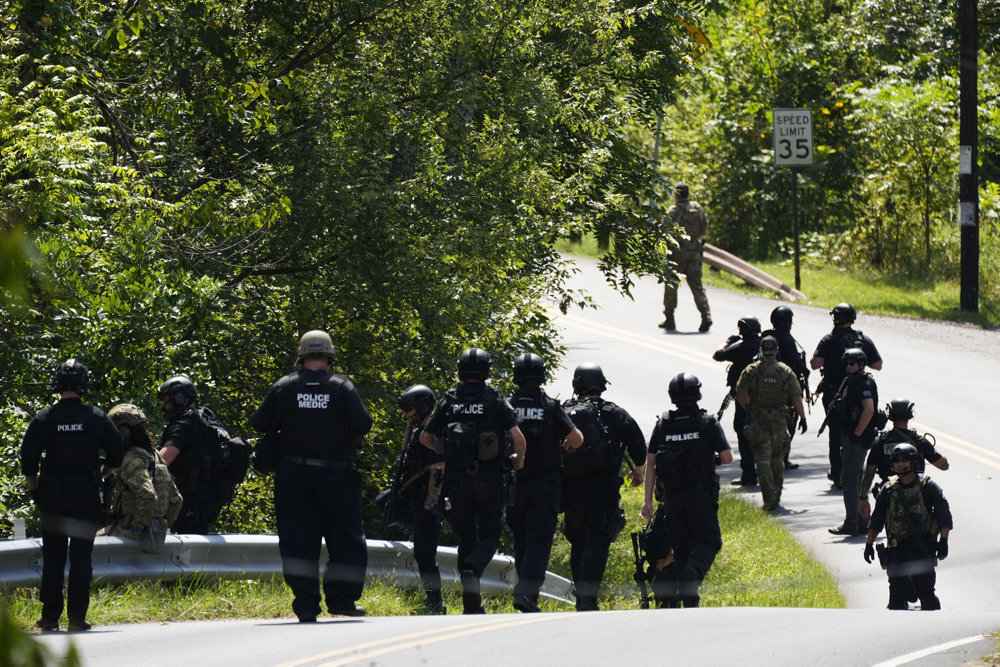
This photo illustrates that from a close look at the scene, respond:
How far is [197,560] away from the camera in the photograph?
9.29 meters

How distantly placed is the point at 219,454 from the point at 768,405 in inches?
237

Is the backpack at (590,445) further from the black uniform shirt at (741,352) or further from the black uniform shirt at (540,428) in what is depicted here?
the black uniform shirt at (741,352)

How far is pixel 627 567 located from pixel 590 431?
5.06 metres

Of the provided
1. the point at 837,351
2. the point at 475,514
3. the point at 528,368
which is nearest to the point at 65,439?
the point at 475,514

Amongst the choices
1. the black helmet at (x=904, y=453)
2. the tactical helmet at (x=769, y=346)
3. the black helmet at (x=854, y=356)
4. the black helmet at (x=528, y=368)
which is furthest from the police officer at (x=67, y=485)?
the tactical helmet at (x=769, y=346)

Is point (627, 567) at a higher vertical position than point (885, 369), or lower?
lower

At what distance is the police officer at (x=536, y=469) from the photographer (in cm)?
941

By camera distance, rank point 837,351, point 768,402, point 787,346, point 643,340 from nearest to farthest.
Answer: point 768,402 < point 837,351 < point 787,346 < point 643,340

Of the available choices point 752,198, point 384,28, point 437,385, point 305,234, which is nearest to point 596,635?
point 437,385

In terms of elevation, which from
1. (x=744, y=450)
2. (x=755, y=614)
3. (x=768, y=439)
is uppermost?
(x=768, y=439)

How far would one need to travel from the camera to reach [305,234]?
42.3ft

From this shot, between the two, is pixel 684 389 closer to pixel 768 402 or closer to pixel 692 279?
pixel 768 402

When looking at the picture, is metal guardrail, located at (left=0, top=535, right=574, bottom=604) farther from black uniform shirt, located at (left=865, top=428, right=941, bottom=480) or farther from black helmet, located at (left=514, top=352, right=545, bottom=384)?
black uniform shirt, located at (left=865, top=428, right=941, bottom=480)

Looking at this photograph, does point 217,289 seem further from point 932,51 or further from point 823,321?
point 932,51
